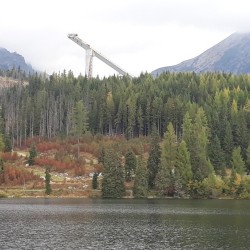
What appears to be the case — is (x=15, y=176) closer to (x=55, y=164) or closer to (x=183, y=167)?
(x=55, y=164)

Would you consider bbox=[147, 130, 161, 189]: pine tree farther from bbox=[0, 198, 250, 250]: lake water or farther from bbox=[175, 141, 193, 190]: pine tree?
bbox=[0, 198, 250, 250]: lake water

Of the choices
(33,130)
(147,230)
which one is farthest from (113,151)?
(33,130)

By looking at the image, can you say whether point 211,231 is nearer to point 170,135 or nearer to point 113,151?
point 113,151

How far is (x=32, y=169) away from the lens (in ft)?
431

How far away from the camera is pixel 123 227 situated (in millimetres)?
61562

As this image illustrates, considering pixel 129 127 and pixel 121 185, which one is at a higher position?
pixel 129 127

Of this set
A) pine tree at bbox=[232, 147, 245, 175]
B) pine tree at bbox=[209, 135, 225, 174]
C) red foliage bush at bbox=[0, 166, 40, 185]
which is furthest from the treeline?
red foliage bush at bbox=[0, 166, 40, 185]

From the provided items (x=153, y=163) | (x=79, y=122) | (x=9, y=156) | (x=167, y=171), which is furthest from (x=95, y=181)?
(x=79, y=122)

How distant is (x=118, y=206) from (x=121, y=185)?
956 inches

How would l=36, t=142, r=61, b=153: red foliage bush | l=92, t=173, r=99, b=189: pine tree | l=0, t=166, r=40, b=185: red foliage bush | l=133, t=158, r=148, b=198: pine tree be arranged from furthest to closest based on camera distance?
l=36, t=142, r=61, b=153: red foliage bush
l=0, t=166, r=40, b=185: red foliage bush
l=92, t=173, r=99, b=189: pine tree
l=133, t=158, r=148, b=198: pine tree

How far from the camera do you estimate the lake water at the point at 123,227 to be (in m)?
48.7

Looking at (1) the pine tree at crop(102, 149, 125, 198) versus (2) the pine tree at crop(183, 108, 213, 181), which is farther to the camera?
(2) the pine tree at crop(183, 108, 213, 181)

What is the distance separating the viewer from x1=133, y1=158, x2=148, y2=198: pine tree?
113938mm

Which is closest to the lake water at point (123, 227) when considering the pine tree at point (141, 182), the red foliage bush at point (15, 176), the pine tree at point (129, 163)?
the pine tree at point (141, 182)
